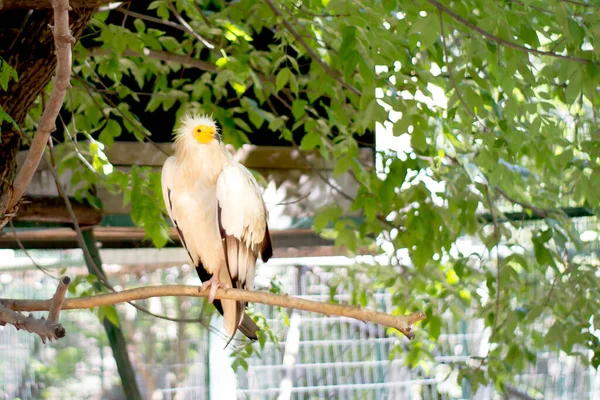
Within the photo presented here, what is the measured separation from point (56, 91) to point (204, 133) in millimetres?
1036

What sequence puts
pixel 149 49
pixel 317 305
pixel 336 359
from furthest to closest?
1. pixel 336 359
2. pixel 149 49
3. pixel 317 305

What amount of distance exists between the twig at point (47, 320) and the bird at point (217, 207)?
0.71m

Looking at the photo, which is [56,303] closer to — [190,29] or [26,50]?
[26,50]

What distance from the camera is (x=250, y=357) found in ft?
15.3

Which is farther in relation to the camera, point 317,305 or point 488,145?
point 488,145

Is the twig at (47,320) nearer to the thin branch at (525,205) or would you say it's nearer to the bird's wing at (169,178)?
the bird's wing at (169,178)

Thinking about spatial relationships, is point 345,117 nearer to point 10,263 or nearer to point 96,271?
point 96,271

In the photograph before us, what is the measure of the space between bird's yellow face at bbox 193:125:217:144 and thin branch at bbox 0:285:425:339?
0.68 metres

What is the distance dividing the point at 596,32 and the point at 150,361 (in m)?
3.43

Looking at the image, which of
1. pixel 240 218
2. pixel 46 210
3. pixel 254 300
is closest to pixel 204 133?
pixel 240 218

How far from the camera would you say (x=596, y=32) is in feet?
6.55

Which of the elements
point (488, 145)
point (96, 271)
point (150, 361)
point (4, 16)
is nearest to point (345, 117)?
point (488, 145)

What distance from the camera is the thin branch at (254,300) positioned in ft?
5.44

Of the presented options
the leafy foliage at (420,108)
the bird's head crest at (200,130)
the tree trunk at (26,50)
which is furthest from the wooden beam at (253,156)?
the tree trunk at (26,50)
